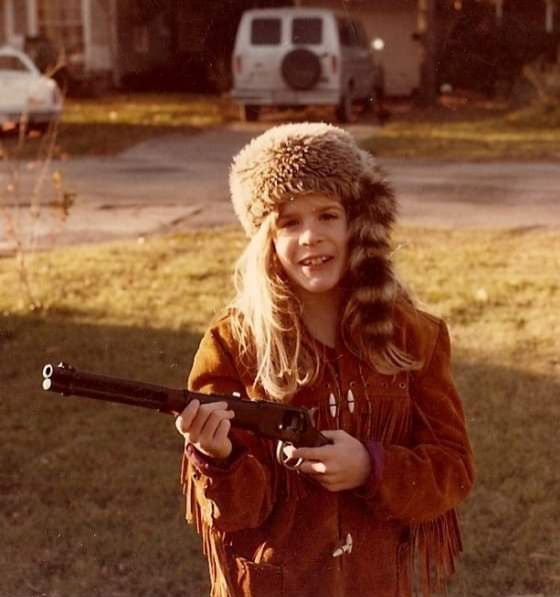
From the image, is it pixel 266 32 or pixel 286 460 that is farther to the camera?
pixel 266 32

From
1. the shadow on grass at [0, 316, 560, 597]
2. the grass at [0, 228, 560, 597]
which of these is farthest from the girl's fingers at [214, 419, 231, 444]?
the shadow on grass at [0, 316, 560, 597]

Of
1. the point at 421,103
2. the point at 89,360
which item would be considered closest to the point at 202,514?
the point at 89,360

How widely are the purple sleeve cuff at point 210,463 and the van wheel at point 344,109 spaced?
19115 mm

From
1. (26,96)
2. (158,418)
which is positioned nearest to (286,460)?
(158,418)

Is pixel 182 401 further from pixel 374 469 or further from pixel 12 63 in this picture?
pixel 12 63

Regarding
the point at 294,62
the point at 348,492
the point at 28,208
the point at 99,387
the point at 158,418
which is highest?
the point at 99,387

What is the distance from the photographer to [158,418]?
552 cm

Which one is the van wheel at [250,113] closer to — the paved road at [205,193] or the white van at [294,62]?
the white van at [294,62]

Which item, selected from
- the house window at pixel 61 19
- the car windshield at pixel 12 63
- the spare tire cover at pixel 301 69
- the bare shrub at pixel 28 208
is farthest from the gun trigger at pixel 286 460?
the house window at pixel 61 19

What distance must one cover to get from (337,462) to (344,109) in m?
19.2

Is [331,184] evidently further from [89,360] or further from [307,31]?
[307,31]

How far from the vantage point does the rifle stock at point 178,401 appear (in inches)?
81.2

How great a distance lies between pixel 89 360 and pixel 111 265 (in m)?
2.27

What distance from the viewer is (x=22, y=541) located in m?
4.25
